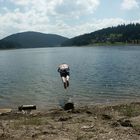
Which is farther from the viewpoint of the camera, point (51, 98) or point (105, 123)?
point (51, 98)

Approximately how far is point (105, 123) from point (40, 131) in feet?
11.6

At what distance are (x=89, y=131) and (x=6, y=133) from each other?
3780 mm

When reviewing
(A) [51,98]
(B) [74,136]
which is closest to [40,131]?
(B) [74,136]

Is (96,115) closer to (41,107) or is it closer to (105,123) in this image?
(105,123)

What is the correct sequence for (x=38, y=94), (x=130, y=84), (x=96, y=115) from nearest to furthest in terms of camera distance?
(x=96, y=115) < (x=38, y=94) < (x=130, y=84)

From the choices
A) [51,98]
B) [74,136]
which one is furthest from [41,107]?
[74,136]

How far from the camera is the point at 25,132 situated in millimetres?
15375

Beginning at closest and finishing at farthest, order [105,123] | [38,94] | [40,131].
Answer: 1. [40,131]
2. [105,123]
3. [38,94]

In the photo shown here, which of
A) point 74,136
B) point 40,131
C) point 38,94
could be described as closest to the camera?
point 74,136

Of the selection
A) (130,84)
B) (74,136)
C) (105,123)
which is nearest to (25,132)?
(74,136)

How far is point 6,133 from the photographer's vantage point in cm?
1528

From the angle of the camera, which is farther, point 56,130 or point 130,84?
point 130,84

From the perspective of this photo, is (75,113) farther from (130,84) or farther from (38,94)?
(130,84)

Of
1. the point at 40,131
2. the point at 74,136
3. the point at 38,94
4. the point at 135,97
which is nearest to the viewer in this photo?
the point at 74,136
